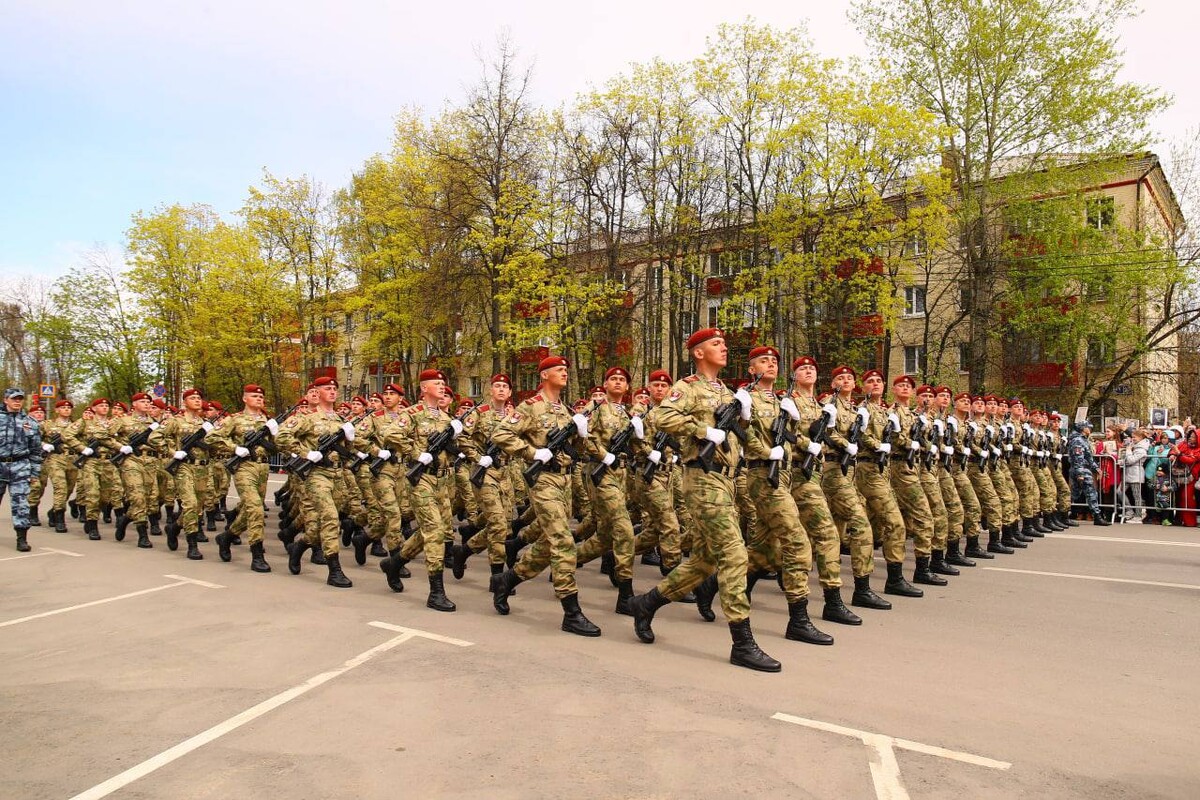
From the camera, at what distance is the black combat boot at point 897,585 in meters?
7.11

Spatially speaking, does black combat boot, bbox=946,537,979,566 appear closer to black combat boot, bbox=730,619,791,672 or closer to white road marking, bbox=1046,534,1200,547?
white road marking, bbox=1046,534,1200,547

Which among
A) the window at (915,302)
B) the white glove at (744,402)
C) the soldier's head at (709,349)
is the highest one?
the window at (915,302)

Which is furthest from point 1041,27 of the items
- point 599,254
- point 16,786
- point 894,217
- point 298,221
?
point 298,221

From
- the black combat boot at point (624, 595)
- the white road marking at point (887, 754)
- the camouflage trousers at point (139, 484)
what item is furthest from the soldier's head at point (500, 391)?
the camouflage trousers at point (139, 484)

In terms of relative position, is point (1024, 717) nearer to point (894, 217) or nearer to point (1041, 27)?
point (894, 217)

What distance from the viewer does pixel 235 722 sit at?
398 cm

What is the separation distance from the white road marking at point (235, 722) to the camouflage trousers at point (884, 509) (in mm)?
4045

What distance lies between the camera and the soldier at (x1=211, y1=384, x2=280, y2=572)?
Answer: 8562 mm

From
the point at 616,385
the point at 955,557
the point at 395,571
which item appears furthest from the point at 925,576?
the point at 395,571

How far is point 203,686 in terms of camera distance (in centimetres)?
456

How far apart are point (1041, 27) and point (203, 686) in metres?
27.2

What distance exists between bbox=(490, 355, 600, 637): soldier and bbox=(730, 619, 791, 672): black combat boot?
1.18m

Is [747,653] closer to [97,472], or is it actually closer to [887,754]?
A: [887,754]

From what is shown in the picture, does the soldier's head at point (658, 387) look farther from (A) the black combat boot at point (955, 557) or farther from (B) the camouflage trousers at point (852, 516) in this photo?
(A) the black combat boot at point (955, 557)
